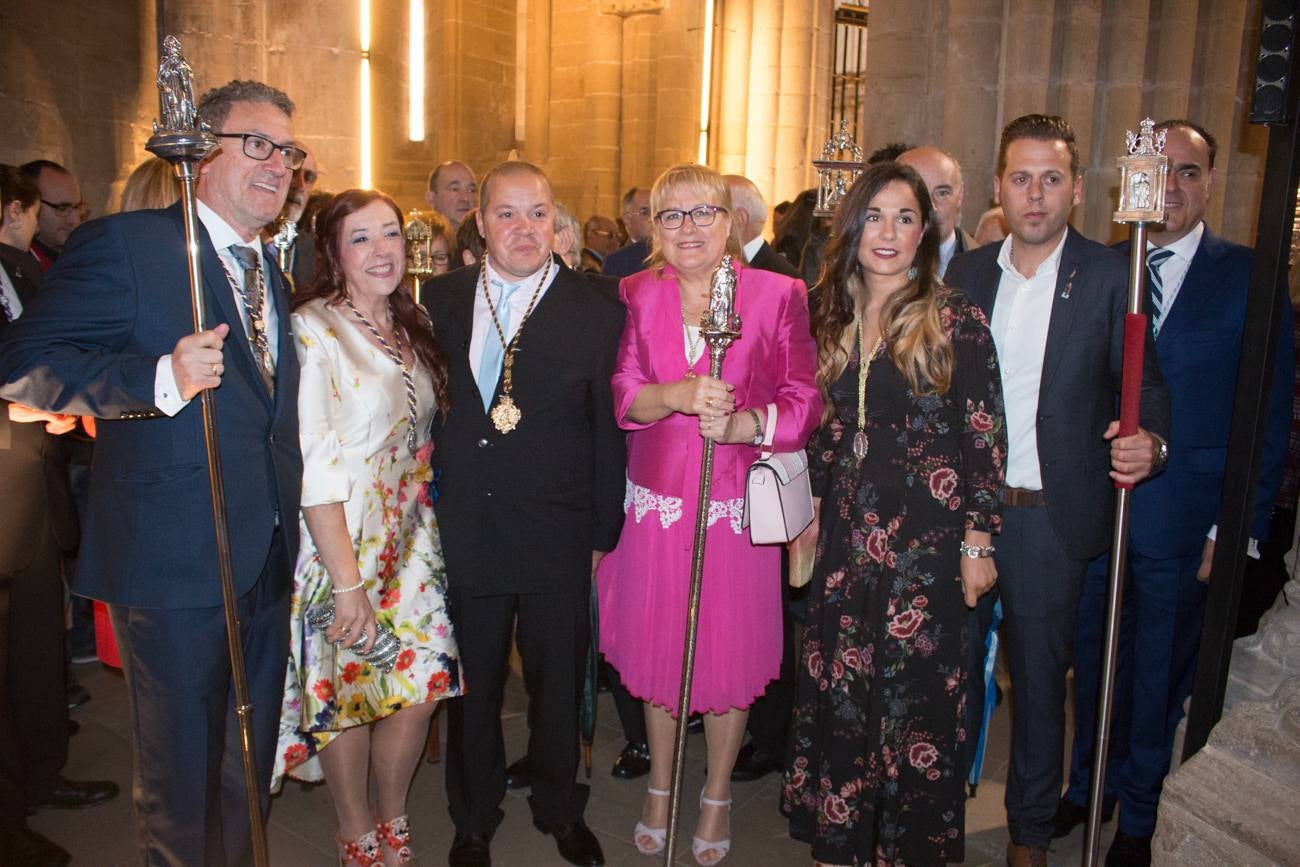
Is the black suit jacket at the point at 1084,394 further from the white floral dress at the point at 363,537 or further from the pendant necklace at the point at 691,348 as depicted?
the white floral dress at the point at 363,537

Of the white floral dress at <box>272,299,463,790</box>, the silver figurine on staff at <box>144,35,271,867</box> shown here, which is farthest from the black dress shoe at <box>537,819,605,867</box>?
the silver figurine on staff at <box>144,35,271,867</box>

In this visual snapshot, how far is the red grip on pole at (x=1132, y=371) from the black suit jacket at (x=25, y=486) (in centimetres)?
299

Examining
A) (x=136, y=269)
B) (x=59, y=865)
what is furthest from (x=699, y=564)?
(x=59, y=865)

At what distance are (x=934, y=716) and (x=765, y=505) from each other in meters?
0.77

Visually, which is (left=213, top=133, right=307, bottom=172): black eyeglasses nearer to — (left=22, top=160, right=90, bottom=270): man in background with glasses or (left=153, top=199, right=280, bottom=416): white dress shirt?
(left=153, top=199, right=280, bottom=416): white dress shirt

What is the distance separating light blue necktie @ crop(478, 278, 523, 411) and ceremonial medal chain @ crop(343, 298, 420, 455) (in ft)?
0.76

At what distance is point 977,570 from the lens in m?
2.73

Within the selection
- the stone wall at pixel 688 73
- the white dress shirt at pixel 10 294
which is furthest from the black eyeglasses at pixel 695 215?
the white dress shirt at pixel 10 294

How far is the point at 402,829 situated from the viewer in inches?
119

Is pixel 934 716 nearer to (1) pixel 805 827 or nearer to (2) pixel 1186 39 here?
(1) pixel 805 827

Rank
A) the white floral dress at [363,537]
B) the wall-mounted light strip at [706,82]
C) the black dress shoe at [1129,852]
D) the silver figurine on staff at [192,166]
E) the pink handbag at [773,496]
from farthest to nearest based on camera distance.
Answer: the wall-mounted light strip at [706,82], the black dress shoe at [1129,852], the pink handbag at [773,496], the white floral dress at [363,537], the silver figurine on staff at [192,166]

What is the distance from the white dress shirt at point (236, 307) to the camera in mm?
2107

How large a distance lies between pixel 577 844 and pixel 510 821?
0.37 metres

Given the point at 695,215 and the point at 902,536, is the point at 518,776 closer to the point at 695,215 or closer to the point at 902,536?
the point at 902,536
